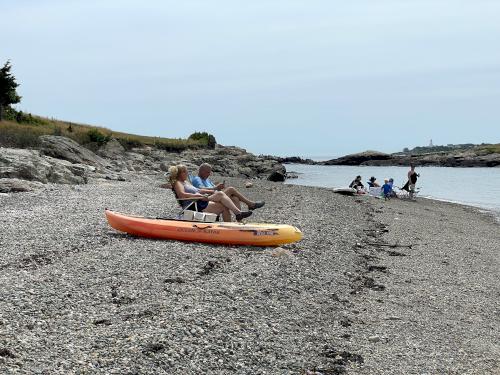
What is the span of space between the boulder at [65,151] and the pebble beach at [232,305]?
17.2 meters

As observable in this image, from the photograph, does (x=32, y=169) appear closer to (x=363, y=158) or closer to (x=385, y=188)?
(x=385, y=188)

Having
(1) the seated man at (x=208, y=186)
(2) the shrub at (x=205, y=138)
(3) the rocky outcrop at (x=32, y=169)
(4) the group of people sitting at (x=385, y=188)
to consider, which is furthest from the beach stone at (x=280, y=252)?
(2) the shrub at (x=205, y=138)

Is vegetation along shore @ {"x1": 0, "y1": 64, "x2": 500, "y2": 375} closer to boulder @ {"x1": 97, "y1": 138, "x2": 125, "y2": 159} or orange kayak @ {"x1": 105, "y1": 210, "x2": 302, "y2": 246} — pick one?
orange kayak @ {"x1": 105, "y1": 210, "x2": 302, "y2": 246}

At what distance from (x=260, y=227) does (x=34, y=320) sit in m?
6.89

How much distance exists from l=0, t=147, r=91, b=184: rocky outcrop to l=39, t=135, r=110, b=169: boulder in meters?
6.29

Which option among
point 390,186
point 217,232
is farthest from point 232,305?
point 390,186

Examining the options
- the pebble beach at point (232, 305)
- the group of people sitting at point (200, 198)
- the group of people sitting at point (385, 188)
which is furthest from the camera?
the group of people sitting at point (385, 188)

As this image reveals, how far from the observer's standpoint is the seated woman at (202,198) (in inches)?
555

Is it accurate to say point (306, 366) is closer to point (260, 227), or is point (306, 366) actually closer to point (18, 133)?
point (260, 227)

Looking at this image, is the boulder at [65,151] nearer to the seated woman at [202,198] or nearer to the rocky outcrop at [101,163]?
the rocky outcrop at [101,163]

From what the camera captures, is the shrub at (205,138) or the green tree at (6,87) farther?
the shrub at (205,138)

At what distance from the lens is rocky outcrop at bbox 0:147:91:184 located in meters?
23.7

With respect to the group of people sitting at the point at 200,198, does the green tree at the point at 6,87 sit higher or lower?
higher

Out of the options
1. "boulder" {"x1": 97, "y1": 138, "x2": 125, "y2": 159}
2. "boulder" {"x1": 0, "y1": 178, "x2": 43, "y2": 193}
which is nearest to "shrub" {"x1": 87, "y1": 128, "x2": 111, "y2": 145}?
"boulder" {"x1": 97, "y1": 138, "x2": 125, "y2": 159}
